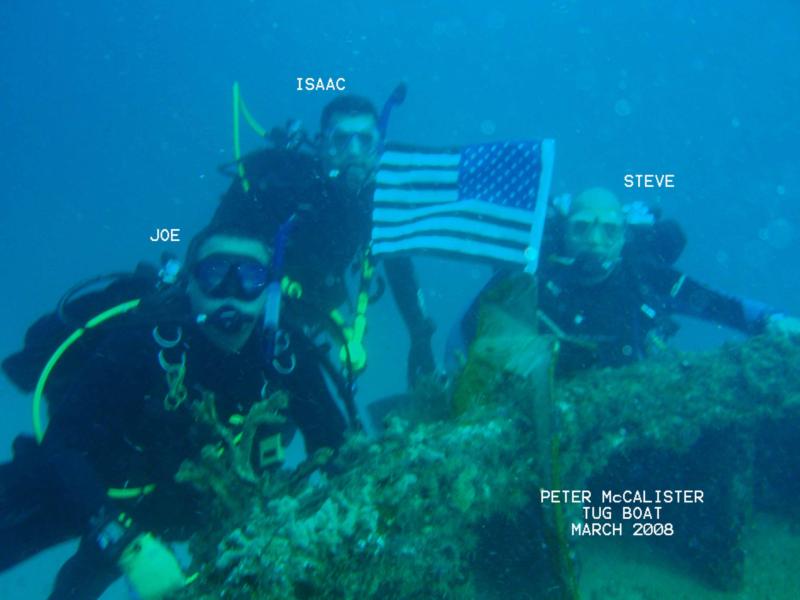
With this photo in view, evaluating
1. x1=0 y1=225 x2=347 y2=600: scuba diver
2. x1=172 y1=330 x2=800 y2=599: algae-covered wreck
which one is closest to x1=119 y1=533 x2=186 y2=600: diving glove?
x1=172 y1=330 x2=800 y2=599: algae-covered wreck

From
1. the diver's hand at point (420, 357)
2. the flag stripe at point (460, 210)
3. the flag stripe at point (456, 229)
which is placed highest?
the flag stripe at point (460, 210)

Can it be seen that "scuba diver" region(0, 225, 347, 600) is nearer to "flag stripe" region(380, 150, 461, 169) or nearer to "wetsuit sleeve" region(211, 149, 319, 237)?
"wetsuit sleeve" region(211, 149, 319, 237)

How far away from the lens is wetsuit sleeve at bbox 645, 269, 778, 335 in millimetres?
5471

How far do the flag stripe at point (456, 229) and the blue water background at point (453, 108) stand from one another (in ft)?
190

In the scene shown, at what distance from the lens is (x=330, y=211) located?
267 inches

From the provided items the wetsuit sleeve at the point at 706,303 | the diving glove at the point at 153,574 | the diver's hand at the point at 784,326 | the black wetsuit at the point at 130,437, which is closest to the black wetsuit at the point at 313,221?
the black wetsuit at the point at 130,437

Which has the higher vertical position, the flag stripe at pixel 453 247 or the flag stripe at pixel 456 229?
the flag stripe at pixel 456 229

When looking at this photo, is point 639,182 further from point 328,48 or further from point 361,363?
point 328,48

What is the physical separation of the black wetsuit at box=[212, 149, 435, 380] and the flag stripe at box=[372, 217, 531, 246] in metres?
0.73

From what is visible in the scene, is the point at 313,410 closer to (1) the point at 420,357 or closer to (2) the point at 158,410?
(2) the point at 158,410

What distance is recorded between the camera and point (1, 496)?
3428 millimetres

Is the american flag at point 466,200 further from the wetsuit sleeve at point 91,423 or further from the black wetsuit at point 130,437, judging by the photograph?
the wetsuit sleeve at point 91,423

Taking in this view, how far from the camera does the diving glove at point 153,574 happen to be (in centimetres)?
221

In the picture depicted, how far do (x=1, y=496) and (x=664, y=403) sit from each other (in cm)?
429
